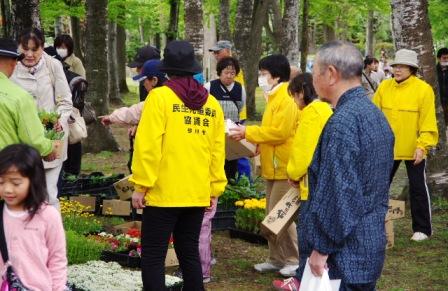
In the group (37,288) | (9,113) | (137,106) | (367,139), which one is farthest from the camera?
(137,106)

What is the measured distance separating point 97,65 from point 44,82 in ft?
27.4

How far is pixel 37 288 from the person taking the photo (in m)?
4.62

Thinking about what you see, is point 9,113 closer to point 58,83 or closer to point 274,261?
point 58,83

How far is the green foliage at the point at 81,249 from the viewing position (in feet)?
24.6

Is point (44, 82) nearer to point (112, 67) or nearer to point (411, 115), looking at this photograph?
point (411, 115)

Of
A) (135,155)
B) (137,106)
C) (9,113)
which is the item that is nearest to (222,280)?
(137,106)

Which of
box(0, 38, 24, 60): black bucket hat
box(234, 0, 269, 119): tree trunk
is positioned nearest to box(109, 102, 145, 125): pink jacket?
box(0, 38, 24, 60): black bucket hat

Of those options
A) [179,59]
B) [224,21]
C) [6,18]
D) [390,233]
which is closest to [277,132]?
[179,59]

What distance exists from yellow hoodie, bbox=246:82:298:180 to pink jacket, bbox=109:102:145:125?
1095 millimetres

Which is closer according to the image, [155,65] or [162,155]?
[162,155]

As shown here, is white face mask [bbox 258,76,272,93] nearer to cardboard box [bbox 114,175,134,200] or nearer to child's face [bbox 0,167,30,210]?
cardboard box [bbox 114,175,134,200]

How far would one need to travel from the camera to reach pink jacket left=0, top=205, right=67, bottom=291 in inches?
181

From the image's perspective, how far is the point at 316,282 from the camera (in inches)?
168

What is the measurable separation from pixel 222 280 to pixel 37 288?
355cm
